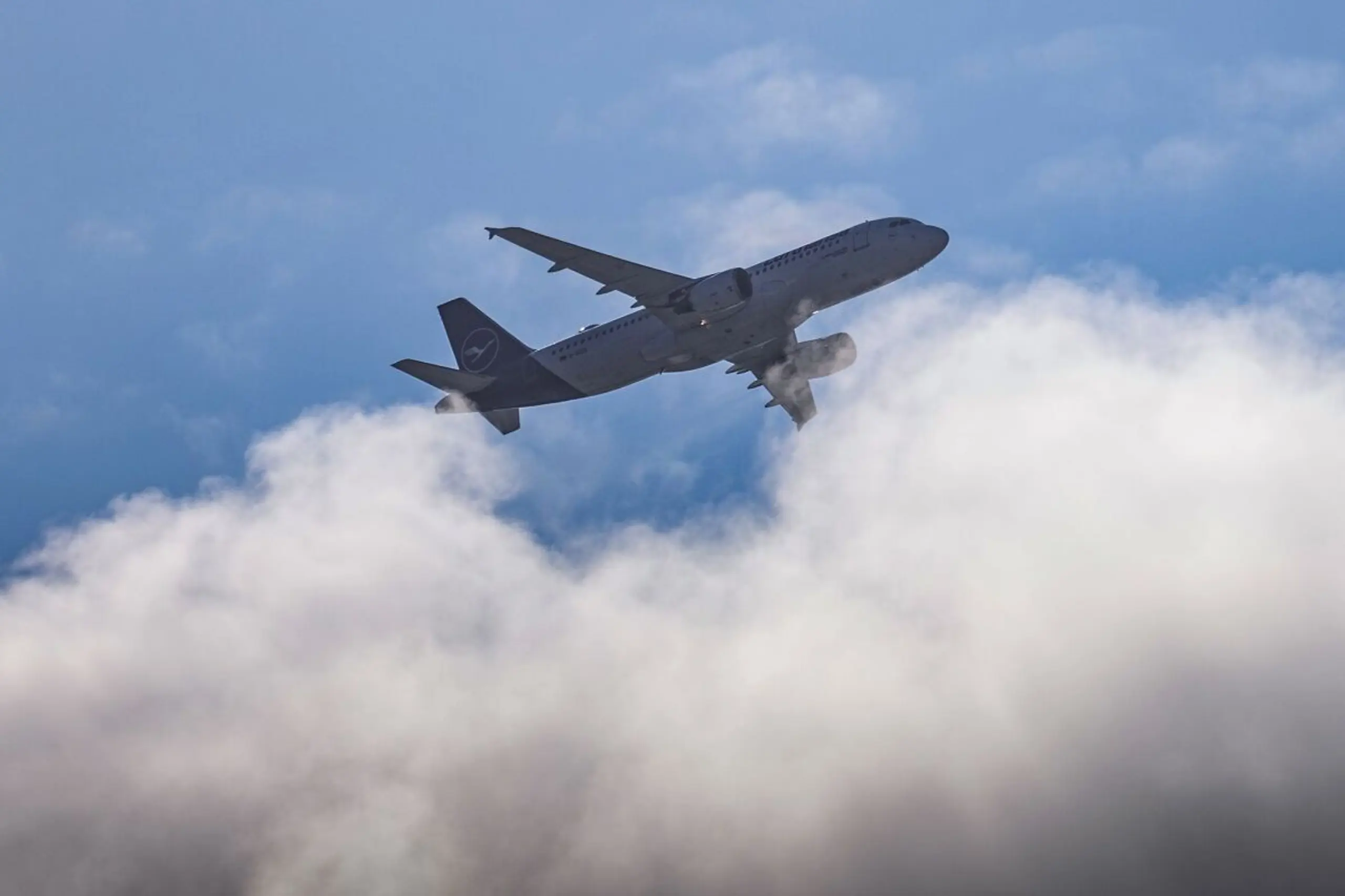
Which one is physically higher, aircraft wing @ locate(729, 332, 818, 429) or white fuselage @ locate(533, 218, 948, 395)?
aircraft wing @ locate(729, 332, 818, 429)

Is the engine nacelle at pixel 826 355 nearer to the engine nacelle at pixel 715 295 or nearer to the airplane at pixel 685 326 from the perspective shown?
the airplane at pixel 685 326

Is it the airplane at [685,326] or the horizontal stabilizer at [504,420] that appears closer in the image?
the airplane at [685,326]

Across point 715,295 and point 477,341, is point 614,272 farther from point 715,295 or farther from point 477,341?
point 477,341

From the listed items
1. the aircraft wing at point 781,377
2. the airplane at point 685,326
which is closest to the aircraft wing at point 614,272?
the airplane at point 685,326

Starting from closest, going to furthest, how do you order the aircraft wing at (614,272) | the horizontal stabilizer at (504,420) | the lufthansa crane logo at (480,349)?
the aircraft wing at (614,272) → the horizontal stabilizer at (504,420) → the lufthansa crane logo at (480,349)

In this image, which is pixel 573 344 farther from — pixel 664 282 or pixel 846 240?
pixel 846 240

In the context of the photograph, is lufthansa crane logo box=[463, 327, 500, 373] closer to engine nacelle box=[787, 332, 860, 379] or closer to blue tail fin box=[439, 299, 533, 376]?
blue tail fin box=[439, 299, 533, 376]

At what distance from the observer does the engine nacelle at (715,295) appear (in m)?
84.7

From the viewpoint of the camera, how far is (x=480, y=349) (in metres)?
98.7

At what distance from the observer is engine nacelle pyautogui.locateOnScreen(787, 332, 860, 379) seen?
96625 millimetres

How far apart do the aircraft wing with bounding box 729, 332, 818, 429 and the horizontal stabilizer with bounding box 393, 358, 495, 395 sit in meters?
16.3

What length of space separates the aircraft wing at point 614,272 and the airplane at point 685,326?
0.22 ft

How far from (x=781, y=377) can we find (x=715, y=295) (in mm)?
15781

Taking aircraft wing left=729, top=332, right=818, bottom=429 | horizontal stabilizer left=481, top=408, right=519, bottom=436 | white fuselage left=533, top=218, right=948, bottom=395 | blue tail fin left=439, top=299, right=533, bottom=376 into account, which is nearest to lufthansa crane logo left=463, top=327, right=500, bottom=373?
blue tail fin left=439, top=299, right=533, bottom=376
